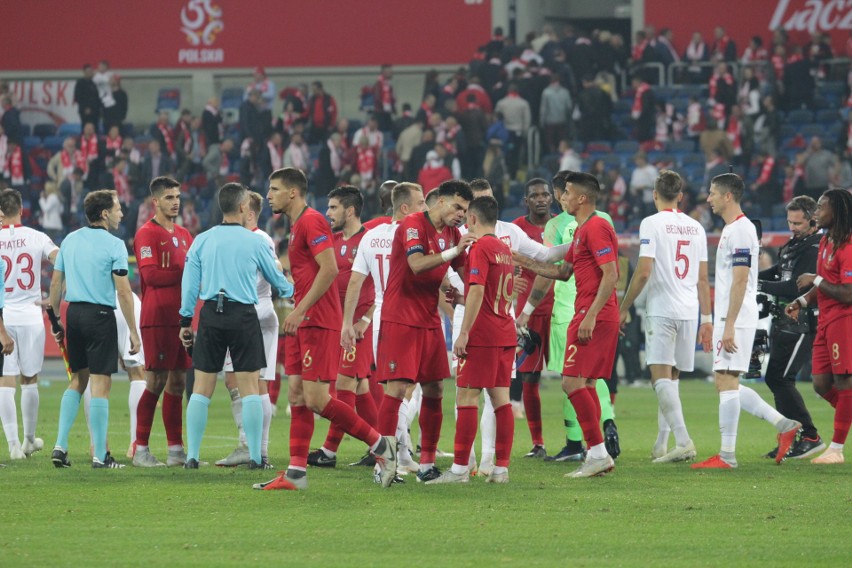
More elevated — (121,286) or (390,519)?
(121,286)

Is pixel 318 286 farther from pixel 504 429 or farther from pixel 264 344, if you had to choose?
pixel 264 344

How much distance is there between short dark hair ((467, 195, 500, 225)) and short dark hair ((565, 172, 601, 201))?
104cm

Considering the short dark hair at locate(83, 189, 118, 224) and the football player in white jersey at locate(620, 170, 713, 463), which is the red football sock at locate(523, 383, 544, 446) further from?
the short dark hair at locate(83, 189, 118, 224)

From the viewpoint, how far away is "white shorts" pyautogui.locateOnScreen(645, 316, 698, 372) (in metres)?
11.7

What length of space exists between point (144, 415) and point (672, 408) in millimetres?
4409

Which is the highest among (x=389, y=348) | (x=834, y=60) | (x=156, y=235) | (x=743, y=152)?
(x=834, y=60)

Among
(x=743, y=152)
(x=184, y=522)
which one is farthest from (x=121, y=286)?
(x=743, y=152)

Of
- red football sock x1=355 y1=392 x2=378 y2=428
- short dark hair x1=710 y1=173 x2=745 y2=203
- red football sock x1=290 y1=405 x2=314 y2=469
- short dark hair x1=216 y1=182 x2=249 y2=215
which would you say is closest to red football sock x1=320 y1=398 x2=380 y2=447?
red football sock x1=290 y1=405 x2=314 y2=469

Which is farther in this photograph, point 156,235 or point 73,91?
point 73,91

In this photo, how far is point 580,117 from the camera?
2862 cm

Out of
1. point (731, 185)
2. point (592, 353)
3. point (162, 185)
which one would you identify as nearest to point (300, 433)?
point (592, 353)

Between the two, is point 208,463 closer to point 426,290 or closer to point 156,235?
point 156,235

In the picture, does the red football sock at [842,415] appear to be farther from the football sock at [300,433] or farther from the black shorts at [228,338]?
the black shorts at [228,338]

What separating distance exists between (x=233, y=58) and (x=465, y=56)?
6021mm
